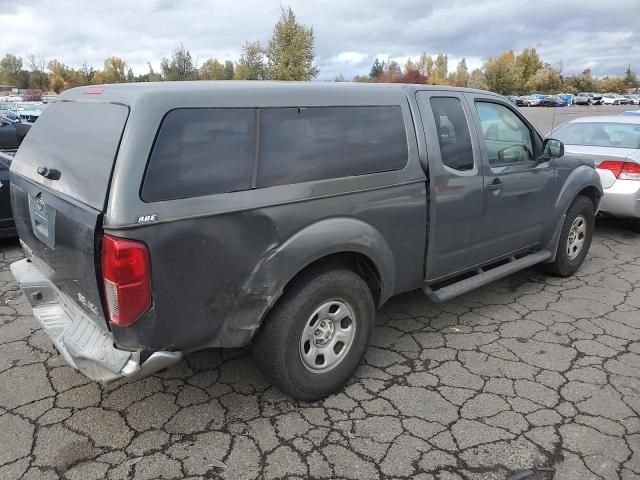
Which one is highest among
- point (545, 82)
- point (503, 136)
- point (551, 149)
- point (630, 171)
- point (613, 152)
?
point (545, 82)

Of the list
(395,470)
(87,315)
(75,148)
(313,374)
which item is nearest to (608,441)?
(395,470)

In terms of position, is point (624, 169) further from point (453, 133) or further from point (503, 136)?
point (453, 133)

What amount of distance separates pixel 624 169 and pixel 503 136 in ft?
9.92

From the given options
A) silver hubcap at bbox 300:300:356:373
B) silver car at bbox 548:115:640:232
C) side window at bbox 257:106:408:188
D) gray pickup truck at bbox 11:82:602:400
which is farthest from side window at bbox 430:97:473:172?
silver car at bbox 548:115:640:232

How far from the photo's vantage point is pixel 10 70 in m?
78.7

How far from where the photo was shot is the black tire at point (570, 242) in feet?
16.2

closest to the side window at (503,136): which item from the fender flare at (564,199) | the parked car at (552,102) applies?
the fender flare at (564,199)

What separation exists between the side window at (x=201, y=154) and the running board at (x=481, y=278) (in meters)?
1.81

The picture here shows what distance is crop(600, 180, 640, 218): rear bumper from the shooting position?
6.24 metres

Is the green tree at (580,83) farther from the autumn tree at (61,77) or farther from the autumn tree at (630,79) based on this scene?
the autumn tree at (61,77)

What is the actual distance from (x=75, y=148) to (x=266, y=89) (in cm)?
106

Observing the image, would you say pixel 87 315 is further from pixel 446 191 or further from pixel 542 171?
pixel 542 171

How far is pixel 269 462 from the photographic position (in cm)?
258

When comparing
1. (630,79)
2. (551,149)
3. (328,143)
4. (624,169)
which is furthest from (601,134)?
(630,79)
